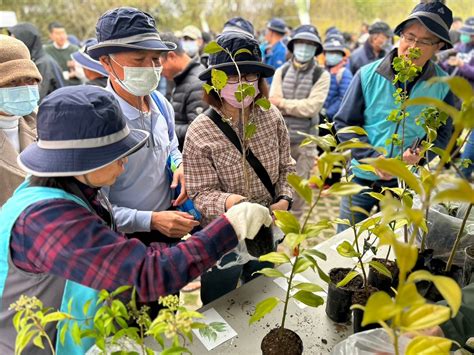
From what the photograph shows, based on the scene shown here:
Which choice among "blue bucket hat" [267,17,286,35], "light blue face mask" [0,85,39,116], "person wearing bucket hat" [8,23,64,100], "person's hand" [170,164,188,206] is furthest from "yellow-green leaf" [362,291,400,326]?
"blue bucket hat" [267,17,286,35]

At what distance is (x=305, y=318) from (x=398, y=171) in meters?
0.70

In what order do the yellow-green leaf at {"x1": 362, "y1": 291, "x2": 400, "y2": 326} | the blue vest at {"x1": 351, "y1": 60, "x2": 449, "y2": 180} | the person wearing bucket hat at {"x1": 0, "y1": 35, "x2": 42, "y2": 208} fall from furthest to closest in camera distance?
the blue vest at {"x1": 351, "y1": 60, "x2": 449, "y2": 180} < the person wearing bucket hat at {"x1": 0, "y1": 35, "x2": 42, "y2": 208} < the yellow-green leaf at {"x1": 362, "y1": 291, "x2": 400, "y2": 326}

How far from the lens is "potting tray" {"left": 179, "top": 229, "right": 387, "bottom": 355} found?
1.05 m

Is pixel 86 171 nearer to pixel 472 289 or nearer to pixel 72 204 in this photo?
pixel 72 204

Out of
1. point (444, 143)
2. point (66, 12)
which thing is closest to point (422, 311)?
point (444, 143)

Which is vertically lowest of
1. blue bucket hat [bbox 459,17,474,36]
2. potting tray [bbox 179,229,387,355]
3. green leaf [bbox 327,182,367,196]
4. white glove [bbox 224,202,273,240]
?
potting tray [bbox 179,229,387,355]

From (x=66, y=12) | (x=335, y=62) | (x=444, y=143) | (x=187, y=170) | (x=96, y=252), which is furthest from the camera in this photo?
(x=66, y=12)

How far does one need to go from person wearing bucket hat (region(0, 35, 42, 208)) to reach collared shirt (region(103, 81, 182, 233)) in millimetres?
358

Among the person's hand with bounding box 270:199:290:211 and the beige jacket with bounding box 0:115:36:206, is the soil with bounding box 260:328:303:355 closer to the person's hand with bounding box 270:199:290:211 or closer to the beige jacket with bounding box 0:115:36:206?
the person's hand with bounding box 270:199:290:211

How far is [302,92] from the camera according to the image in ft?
9.70

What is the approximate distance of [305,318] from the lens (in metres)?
1.16

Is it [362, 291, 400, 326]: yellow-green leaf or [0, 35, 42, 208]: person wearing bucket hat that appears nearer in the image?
[362, 291, 400, 326]: yellow-green leaf

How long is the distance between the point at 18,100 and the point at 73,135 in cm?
85

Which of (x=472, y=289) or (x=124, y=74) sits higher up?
(x=124, y=74)
